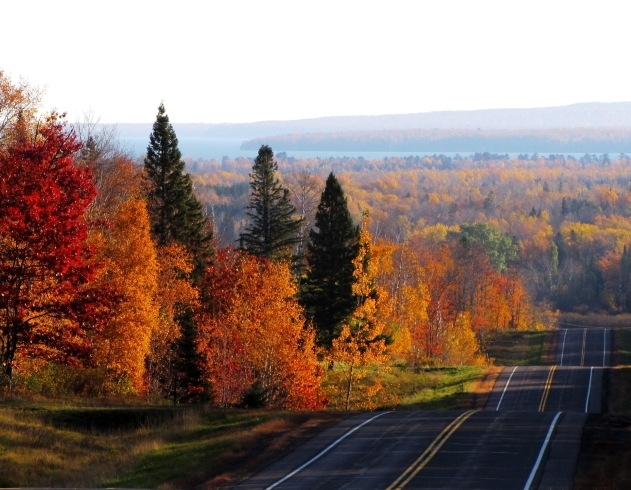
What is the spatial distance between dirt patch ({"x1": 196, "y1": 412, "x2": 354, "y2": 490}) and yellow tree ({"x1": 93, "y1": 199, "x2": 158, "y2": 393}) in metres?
10.2

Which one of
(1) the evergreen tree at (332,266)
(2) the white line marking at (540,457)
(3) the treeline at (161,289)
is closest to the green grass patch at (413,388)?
(3) the treeline at (161,289)

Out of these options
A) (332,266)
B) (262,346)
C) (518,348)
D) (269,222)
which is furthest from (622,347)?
(262,346)

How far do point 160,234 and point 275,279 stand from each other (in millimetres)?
10346

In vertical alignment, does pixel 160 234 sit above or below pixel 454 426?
above

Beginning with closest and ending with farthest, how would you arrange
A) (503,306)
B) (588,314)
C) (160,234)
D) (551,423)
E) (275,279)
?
(551,423), (275,279), (160,234), (503,306), (588,314)

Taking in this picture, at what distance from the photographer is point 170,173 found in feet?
186

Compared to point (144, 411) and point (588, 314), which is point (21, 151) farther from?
point (588, 314)

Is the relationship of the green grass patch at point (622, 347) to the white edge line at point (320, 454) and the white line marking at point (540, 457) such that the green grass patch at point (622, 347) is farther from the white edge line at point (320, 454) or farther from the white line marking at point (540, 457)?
the white edge line at point (320, 454)

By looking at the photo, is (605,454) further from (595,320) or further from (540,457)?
(595,320)

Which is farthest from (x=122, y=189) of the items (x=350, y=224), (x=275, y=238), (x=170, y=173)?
(x=350, y=224)

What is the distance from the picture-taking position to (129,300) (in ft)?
128

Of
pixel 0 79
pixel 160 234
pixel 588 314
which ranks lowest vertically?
pixel 588 314

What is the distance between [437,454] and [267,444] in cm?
511

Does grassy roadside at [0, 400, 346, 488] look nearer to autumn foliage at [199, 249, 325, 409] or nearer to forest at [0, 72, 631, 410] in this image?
forest at [0, 72, 631, 410]
